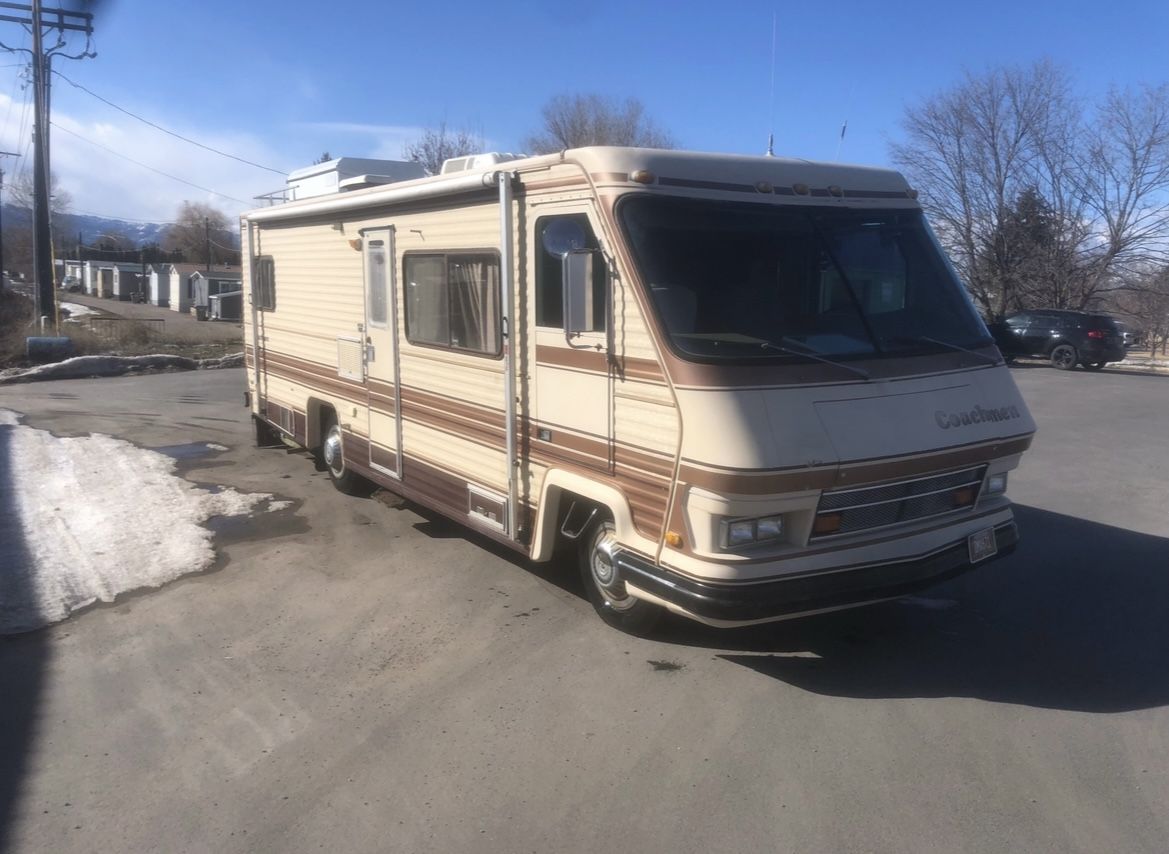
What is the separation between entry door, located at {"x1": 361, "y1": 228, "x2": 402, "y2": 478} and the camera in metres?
7.37

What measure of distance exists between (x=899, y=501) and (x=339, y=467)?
560 cm

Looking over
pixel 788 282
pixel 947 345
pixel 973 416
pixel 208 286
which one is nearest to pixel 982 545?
pixel 973 416

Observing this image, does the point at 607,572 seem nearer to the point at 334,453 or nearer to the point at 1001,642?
the point at 1001,642

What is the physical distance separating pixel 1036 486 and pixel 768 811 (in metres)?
6.89

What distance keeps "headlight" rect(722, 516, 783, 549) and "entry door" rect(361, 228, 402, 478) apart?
11.8 feet

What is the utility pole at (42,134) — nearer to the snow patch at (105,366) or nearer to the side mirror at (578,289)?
the snow patch at (105,366)

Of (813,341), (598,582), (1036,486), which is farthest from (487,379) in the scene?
(1036,486)

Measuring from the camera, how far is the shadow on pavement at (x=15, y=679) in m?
4.00

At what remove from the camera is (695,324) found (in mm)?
4852

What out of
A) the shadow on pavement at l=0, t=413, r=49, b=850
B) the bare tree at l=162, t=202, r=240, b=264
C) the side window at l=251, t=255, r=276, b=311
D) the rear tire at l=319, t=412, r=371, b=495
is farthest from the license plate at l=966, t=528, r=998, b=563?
the bare tree at l=162, t=202, r=240, b=264

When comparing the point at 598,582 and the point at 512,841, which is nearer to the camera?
the point at 512,841

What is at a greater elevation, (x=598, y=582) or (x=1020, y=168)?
(x=1020, y=168)

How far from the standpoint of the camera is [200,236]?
3634 inches

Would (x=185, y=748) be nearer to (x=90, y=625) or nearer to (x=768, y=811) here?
(x=90, y=625)
